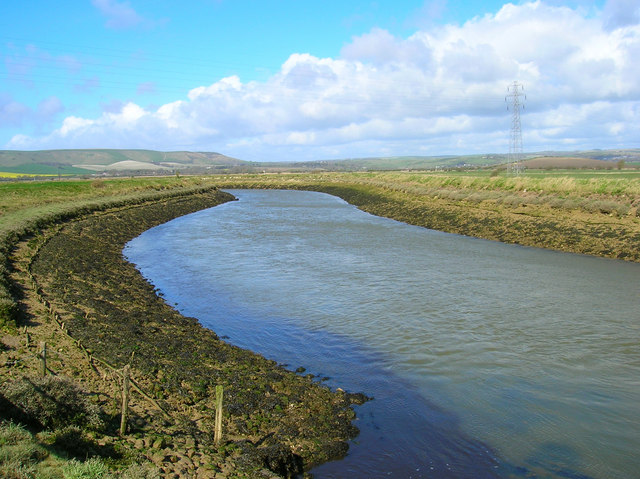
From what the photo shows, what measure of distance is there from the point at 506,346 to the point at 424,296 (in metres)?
4.42

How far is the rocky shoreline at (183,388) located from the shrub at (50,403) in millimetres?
333

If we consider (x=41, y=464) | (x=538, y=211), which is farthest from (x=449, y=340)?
(x=538, y=211)


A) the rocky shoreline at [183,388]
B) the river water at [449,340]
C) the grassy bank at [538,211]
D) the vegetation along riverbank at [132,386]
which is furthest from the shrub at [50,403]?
the grassy bank at [538,211]

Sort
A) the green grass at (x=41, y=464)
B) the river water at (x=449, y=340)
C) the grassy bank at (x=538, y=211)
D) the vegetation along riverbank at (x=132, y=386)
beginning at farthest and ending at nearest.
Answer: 1. the grassy bank at (x=538, y=211)
2. the river water at (x=449, y=340)
3. the vegetation along riverbank at (x=132, y=386)
4. the green grass at (x=41, y=464)

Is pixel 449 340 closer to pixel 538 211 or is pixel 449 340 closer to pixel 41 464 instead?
pixel 41 464

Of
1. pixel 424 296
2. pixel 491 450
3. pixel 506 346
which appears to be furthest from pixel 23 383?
pixel 424 296

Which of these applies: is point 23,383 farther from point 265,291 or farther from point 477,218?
point 477,218

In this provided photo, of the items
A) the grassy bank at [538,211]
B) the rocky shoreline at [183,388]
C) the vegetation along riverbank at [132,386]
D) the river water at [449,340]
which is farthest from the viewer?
the grassy bank at [538,211]

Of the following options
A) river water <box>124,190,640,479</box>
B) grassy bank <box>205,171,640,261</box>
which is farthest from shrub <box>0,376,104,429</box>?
grassy bank <box>205,171,640,261</box>

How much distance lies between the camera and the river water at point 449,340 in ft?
23.9

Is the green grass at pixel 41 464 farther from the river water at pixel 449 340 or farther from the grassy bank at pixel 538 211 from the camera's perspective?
the grassy bank at pixel 538 211

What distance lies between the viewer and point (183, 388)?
845 cm

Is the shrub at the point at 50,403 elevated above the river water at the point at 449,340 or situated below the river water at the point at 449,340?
above

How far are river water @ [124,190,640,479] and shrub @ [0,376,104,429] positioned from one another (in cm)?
305
